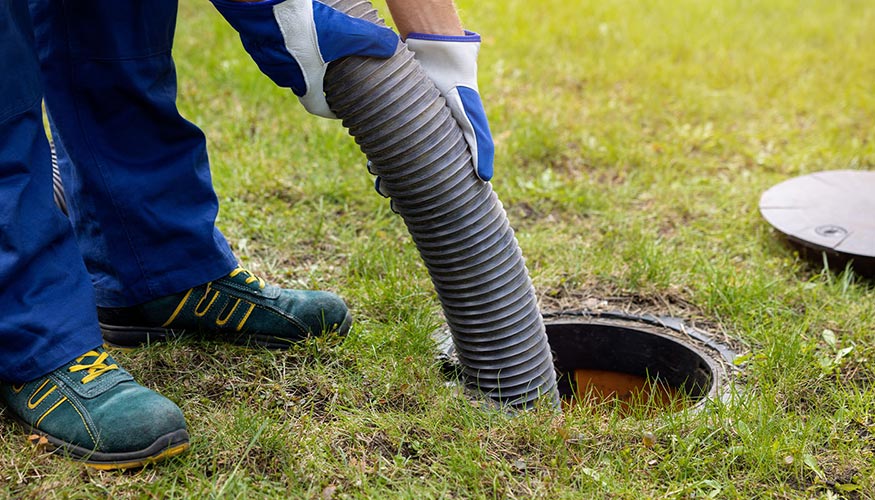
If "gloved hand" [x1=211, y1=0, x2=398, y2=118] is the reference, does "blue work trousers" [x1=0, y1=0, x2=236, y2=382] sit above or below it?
below

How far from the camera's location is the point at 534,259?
116 inches

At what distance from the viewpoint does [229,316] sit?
7.51ft

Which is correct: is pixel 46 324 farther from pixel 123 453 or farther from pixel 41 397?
pixel 123 453

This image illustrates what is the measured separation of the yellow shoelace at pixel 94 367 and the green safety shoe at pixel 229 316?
33 cm

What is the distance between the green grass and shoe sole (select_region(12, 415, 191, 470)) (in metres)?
0.03

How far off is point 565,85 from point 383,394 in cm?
274

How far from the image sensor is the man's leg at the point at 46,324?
1.78 meters

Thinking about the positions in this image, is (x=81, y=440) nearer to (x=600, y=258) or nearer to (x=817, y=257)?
(x=600, y=258)

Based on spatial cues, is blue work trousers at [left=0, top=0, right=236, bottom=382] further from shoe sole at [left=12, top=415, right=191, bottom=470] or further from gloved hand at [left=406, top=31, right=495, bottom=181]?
gloved hand at [left=406, top=31, right=495, bottom=181]

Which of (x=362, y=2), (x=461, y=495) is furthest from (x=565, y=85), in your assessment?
(x=461, y=495)

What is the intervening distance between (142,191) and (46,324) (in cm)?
45

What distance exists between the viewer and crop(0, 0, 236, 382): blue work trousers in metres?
1.80

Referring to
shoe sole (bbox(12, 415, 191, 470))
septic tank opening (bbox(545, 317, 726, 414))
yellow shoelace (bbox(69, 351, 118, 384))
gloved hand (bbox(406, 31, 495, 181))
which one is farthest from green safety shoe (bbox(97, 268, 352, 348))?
septic tank opening (bbox(545, 317, 726, 414))

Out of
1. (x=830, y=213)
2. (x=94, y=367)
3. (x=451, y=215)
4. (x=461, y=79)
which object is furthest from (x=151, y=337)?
(x=830, y=213)
